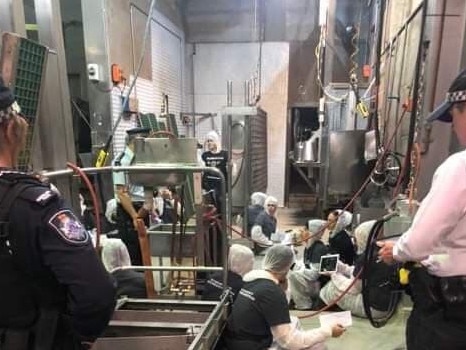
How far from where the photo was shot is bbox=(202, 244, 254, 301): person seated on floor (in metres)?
2.30

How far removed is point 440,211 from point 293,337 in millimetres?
1177

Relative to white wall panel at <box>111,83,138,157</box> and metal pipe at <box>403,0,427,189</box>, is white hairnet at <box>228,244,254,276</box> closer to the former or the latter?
metal pipe at <box>403,0,427,189</box>

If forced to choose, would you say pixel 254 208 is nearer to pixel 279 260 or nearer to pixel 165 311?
pixel 279 260

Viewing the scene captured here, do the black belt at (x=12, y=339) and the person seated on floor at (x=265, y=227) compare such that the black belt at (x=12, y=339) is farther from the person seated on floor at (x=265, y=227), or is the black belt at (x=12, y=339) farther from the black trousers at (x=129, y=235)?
the person seated on floor at (x=265, y=227)

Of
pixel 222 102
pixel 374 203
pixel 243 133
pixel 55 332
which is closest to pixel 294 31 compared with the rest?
pixel 222 102

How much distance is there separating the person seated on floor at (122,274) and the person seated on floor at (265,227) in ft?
8.13

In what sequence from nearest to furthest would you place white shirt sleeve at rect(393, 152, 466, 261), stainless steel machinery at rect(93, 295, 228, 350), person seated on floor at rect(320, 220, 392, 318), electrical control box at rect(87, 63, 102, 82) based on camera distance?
white shirt sleeve at rect(393, 152, 466, 261)
stainless steel machinery at rect(93, 295, 228, 350)
person seated on floor at rect(320, 220, 392, 318)
electrical control box at rect(87, 63, 102, 82)

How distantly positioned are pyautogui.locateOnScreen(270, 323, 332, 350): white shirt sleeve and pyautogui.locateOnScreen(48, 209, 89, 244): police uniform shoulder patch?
4.59ft

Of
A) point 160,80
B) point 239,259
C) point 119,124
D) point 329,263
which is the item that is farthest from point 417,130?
point 160,80

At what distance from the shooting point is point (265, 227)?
511cm

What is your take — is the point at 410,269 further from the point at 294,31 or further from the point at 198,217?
the point at 294,31

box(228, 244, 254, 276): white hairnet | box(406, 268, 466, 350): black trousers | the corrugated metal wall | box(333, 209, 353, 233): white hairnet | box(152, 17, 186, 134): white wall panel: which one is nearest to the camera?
box(406, 268, 466, 350): black trousers

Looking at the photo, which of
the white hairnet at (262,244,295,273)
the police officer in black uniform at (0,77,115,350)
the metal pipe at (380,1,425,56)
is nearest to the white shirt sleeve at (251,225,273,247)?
the white hairnet at (262,244,295,273)

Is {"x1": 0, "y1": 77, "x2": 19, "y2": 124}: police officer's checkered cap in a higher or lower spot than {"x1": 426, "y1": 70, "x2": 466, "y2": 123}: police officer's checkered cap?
lower
